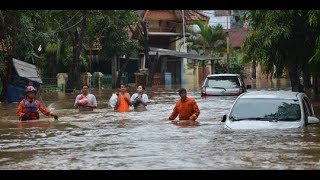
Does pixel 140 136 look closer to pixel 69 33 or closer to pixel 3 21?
pixel 3 21

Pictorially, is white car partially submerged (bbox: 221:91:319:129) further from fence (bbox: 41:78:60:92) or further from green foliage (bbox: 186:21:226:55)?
green foliage (bbox: 186:21:226:55)

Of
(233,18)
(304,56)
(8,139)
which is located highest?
(233,18)

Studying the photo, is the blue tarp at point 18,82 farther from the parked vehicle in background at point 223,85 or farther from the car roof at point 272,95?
the car roof at point 272,95

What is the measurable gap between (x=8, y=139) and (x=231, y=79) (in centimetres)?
1581

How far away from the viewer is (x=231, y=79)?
30.6 m

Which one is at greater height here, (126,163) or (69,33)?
(69,33)

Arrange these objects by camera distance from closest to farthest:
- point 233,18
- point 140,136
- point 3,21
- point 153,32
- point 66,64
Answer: point 140,136, point 3,21, point 66,64, point 153,32, point 233,18

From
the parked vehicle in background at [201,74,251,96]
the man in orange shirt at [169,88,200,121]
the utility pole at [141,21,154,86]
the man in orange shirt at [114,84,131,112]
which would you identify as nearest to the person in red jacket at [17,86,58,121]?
the man in orange shirt at [169,88,200,121]

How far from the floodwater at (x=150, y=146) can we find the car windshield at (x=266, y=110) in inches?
17.8

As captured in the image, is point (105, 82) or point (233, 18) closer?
point (105, 82)

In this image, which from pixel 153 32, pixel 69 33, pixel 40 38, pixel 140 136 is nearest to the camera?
pixel 140 136

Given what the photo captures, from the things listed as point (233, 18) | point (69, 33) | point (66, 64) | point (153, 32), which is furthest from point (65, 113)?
point (233, 18)

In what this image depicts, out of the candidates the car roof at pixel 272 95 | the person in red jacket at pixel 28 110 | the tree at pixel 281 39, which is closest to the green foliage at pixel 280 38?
the tree at pixel 281 39

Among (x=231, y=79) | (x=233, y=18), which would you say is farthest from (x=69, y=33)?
(x=233, y=18)
